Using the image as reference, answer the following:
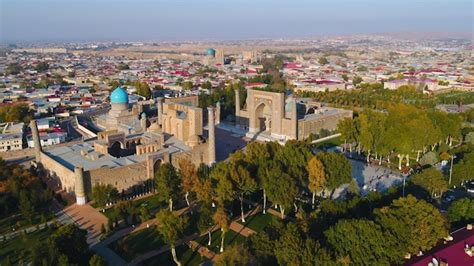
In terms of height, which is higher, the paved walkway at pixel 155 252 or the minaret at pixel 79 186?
the minaret at pixel 79 186

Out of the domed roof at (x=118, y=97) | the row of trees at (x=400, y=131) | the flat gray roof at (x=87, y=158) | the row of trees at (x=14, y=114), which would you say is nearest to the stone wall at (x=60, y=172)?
the flat gray roof at (x=87, y=158)

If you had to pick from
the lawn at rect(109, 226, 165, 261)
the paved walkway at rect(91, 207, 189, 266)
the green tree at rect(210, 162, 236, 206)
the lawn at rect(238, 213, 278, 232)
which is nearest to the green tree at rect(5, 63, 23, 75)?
the paved walkway at rect(91, 207, 189, 266)

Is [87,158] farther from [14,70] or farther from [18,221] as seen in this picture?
[14,70]

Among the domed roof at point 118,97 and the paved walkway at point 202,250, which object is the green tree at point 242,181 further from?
the domed roof at point 118,97

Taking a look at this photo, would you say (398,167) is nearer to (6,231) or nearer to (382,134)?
(382,134)

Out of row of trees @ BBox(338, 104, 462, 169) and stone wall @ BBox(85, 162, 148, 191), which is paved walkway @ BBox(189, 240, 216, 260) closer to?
stone wall @ BBox(85, 162, 148, 191)
